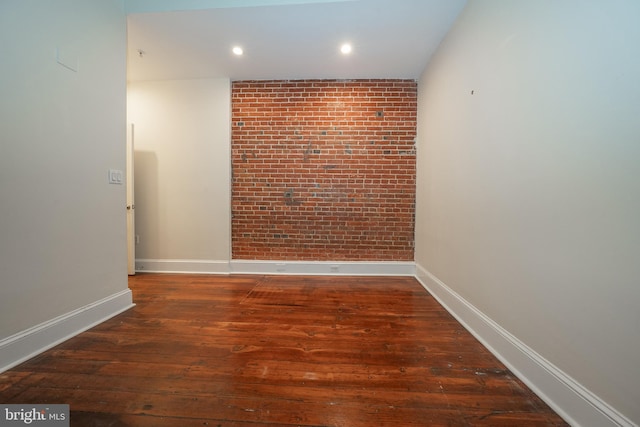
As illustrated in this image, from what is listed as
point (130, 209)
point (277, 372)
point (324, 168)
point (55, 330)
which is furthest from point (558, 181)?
point (130, 209)

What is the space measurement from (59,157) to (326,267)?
2.88m

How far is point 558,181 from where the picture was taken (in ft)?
3.93

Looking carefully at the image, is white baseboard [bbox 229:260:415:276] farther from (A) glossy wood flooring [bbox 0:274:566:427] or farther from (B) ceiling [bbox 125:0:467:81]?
(B) ceiling [bbox 125:0:467:81]

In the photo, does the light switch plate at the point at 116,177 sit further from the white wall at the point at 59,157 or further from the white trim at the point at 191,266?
the white trim at the point at 191,266

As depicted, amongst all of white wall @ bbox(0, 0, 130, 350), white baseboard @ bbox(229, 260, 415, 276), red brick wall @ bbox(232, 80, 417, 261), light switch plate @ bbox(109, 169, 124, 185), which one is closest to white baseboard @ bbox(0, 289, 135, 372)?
white wall @ bbox(0, 0, 130, 350)

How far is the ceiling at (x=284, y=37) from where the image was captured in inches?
84.6

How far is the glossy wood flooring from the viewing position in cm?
115

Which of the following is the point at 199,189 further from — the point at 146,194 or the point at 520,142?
the point at 520,142

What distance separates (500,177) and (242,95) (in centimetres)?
333

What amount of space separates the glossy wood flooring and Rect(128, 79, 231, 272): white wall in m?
1.23

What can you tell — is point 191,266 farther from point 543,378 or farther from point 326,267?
point 543,378

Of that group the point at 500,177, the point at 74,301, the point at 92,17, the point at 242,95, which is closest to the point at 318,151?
the point at 242,95

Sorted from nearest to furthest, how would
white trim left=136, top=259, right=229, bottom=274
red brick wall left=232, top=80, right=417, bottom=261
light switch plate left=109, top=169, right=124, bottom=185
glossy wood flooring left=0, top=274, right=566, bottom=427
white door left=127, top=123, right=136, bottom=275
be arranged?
glossy wood flooring left=0, top=274, right=566, bottom=427, light switch plate left=109, top=169, right=124, bottom=185, white door left=127, top=123, right=136, bottom=275, red brick wall left=232, top=80, right=417, bottom=261, white trim left=136, top=259, right=229, bottom=274

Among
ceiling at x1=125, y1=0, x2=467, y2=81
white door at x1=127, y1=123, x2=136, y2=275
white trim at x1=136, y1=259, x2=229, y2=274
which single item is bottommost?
white trim at x1=136, y1=259, x2=229, y2=274
